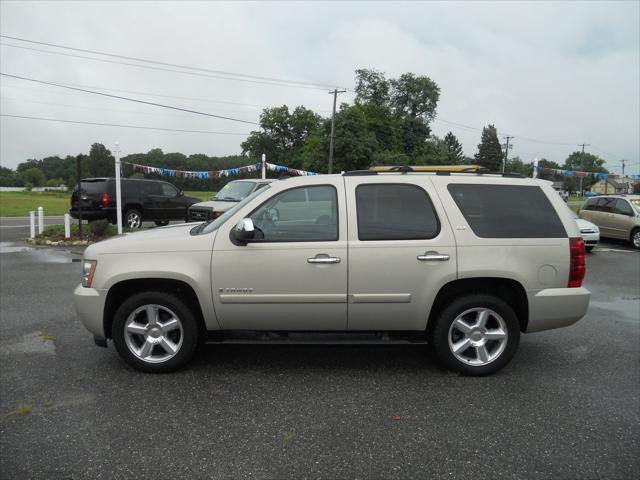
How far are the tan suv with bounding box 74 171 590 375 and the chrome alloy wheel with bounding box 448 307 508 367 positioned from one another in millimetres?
10

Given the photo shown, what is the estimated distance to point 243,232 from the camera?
3.96 m

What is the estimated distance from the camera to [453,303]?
4.21 metres

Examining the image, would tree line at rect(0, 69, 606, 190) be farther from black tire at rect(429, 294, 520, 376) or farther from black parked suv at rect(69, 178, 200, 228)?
black tire at rect(429, 294, 520, 376)

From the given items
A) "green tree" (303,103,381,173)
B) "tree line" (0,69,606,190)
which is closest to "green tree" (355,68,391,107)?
"tree line" (0,69,606,190)

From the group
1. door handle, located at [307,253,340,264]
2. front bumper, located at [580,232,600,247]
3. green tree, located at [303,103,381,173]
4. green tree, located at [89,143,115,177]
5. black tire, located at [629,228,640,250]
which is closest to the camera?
door handle, located at [307,253,340,264]

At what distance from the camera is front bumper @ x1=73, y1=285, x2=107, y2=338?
4152 millimetres

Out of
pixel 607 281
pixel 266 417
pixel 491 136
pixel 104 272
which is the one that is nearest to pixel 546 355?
pixel 266 417

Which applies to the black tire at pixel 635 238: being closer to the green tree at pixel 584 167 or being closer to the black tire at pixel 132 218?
the black tire at pixel 132 218

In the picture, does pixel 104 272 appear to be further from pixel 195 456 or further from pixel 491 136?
pixel 491 136

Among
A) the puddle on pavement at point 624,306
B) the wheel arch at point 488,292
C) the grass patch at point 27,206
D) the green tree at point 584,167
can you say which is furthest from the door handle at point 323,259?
the green tree at point 584,167

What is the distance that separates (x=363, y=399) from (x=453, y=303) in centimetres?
113

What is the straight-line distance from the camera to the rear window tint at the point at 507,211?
423 cm

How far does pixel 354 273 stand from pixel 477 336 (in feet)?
4.03

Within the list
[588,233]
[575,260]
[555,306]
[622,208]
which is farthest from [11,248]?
[622,208]
